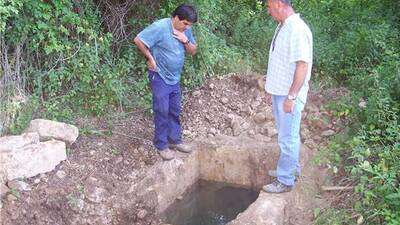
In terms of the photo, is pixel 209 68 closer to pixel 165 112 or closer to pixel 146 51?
pixel 165 112

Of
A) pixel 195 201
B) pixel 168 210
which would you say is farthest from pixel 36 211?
pixel 195 201

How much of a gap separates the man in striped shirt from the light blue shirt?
107 cm

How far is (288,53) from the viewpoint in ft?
13.0

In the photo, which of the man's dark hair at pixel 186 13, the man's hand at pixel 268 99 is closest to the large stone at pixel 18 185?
the man's dark hair at pixel 186 13

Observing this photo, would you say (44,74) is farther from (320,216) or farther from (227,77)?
(320,216)

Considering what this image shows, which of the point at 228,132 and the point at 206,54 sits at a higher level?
the point at 206,54

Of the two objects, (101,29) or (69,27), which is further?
(101,29)

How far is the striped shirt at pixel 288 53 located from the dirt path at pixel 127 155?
3.66 feet

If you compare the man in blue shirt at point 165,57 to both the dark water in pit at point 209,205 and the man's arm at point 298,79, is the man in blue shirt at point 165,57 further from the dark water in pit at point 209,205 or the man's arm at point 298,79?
the man's arm at point 298,79

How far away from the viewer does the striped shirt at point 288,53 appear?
3.87m

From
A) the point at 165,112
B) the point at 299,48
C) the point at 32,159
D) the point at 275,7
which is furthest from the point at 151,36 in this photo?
the point at 32,159

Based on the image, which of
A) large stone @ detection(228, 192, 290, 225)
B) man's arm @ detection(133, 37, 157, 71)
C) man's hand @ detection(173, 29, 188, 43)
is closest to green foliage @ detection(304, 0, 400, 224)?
large stone @ detection(228, 192, 290, 225)

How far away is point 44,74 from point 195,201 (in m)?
2.23

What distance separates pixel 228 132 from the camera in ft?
18.6
